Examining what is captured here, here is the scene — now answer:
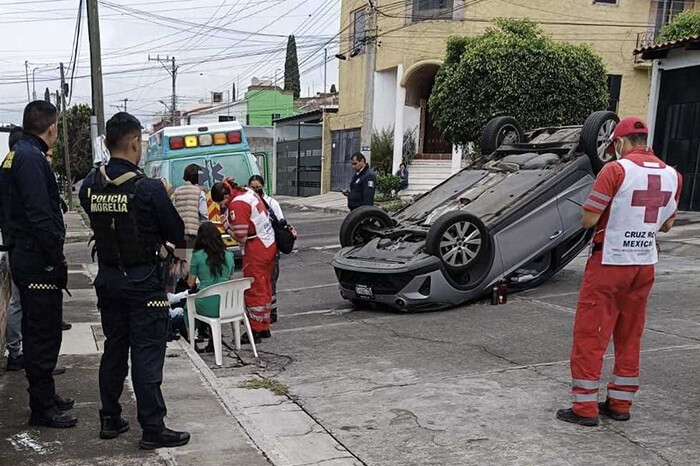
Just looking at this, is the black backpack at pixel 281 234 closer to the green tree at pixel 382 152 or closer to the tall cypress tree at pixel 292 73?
the green tree at pixel 382 152

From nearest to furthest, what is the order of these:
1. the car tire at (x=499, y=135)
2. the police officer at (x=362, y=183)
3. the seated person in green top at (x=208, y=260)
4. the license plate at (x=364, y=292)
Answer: the seated person in green top at (x=208, y=260) < the license plate at (x=364, y=292) < the car tire at (x=499, y=135) < the police officer at (x=362, y=183)

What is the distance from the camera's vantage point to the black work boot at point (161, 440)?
3773 mm

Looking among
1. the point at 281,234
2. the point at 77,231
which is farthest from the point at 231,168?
the point at 77,231

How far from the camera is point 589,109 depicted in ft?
58.4

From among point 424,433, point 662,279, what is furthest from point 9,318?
point 662,279

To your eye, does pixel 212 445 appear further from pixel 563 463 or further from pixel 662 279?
pixel 662 279

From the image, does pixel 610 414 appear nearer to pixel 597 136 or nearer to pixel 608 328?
pixel 608 328

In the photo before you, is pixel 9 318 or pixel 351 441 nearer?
pixel 351 441

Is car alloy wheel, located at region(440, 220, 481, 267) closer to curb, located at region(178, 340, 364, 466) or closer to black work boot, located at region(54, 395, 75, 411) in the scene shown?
curb, located at region(178, 340, 364, 466)

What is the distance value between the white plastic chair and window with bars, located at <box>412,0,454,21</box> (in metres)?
22.5

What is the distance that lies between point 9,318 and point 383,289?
3.83m

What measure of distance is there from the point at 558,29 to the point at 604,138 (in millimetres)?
20918

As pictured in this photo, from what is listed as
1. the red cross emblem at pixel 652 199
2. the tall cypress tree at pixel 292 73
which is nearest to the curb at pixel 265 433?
the red cross emblem at pixel 652 199

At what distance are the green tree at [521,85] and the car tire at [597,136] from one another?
30.6ft
